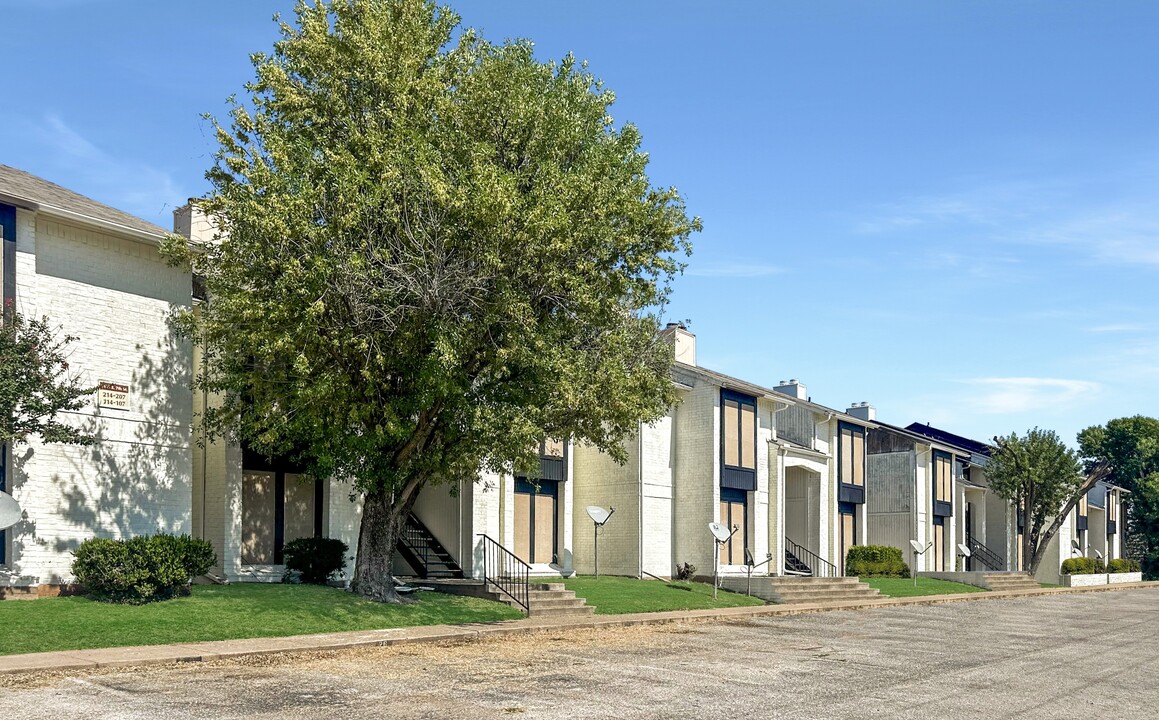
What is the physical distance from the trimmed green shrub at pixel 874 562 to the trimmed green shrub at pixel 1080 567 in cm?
1693

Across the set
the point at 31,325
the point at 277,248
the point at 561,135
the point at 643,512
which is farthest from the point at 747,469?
the point at 31,325

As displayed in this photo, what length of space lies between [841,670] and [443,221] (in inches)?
378

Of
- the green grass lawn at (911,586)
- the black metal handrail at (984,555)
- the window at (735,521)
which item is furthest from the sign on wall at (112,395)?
the black metal handrail at (984,555)

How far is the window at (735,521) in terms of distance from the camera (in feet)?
119

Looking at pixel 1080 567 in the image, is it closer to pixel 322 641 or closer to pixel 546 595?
pixel 546 595

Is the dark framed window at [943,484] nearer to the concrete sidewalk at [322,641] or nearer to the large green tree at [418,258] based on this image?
the concrete sidewalk at [322,641]

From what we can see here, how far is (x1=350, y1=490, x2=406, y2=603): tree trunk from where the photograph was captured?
71.4ft

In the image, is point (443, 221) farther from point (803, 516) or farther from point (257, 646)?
point (803, 516)

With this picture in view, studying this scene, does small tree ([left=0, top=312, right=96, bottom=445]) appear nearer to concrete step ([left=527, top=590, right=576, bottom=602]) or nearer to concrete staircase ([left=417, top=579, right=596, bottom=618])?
concrete staircase ([left=417, top=579, right=596, bottom=618])

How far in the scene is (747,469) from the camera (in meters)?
36.8

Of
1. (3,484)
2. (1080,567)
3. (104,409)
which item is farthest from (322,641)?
(1080,567)

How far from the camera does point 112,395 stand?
2117 centimetres

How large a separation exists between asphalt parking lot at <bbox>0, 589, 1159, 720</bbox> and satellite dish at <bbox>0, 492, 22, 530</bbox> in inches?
147

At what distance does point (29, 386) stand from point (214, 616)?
15.4ft
